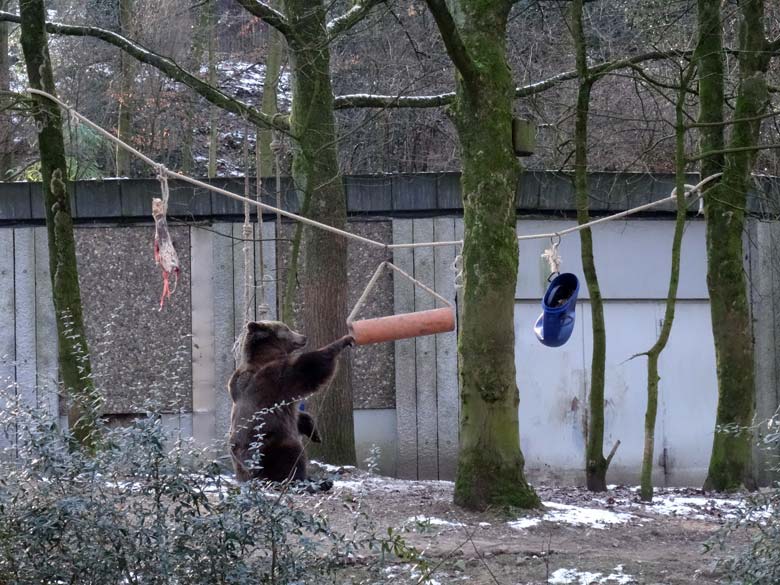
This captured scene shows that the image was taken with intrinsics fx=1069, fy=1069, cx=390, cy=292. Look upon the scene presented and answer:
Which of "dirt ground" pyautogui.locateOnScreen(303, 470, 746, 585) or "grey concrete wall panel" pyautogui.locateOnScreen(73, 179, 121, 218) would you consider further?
"grey concrete wall panel" pyautogui.locateOnScreen(73, 179, 121, 218)

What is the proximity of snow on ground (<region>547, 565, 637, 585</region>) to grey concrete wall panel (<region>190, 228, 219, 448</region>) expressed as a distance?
5561 millimetres

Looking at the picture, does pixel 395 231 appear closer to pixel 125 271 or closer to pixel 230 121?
pixel 125 271

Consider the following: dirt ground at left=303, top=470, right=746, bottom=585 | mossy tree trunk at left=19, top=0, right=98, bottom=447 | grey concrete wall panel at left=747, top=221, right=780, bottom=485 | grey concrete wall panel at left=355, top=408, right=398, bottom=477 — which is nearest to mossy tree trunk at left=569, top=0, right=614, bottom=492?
dirt ground at left=303, top=470, right=746, bottom=585

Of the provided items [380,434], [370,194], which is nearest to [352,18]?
[370,194]

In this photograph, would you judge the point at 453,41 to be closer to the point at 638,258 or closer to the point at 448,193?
the point at 448,193

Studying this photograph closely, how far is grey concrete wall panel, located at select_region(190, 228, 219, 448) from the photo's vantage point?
33.5 feet

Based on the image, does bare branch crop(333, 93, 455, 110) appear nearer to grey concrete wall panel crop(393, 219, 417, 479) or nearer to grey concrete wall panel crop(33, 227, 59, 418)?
grey concrete wall panel crop(393, 219, 417, 479)

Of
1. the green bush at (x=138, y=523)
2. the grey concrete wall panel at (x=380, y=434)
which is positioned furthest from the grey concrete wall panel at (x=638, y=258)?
the green bush at (x=138, y=523)

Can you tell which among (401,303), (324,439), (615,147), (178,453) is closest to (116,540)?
(178,453)

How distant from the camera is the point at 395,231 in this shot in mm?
10375

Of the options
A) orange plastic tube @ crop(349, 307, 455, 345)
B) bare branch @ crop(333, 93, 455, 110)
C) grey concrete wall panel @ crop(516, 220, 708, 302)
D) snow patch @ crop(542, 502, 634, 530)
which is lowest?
snow patch @ crop(542, 502, 634, 530)

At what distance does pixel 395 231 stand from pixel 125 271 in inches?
103

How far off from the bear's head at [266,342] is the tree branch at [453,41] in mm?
1999

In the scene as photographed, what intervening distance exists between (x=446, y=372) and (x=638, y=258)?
227 cm
